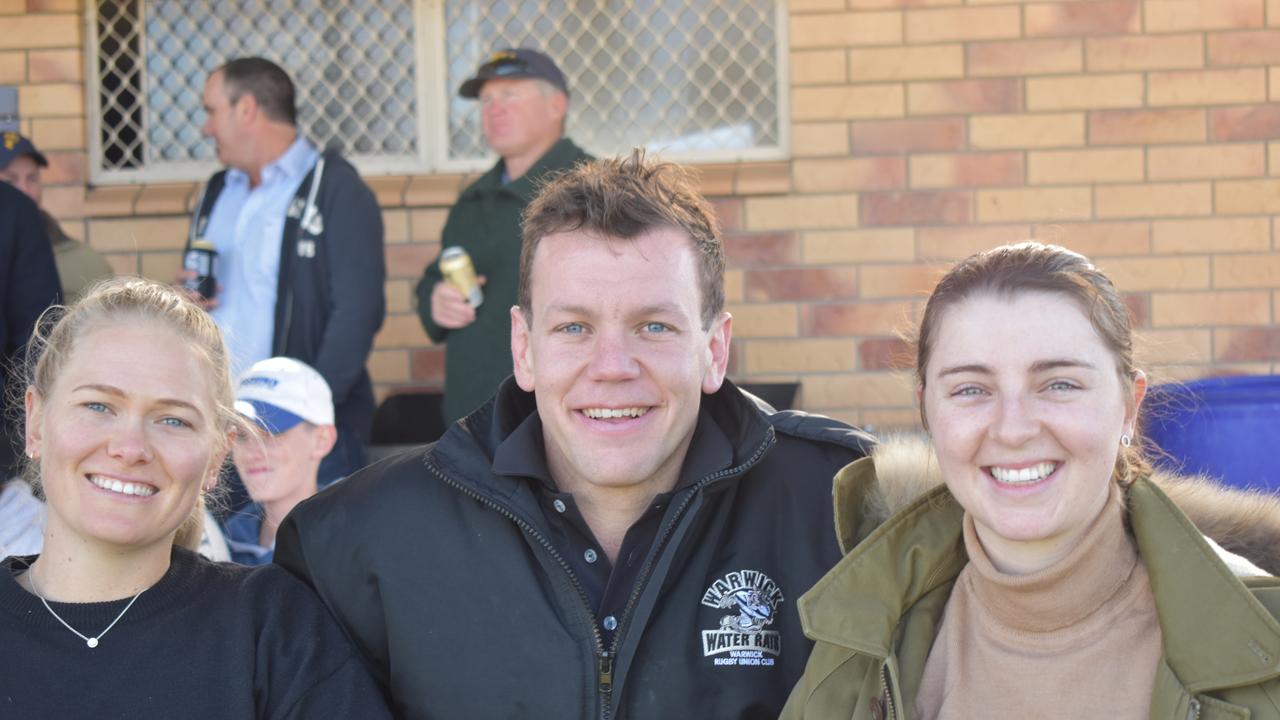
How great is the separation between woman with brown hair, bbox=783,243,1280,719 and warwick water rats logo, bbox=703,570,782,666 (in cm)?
21

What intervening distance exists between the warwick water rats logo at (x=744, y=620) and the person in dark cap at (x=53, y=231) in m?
3.35

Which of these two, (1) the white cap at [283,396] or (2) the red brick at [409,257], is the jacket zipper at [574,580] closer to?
(1) the white cap at [283,396]

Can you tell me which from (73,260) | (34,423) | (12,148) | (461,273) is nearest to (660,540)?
(34,423)

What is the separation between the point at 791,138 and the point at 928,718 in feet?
11.4

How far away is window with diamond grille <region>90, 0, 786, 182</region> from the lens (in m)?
5.73

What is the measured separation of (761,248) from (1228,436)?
2.24 meters

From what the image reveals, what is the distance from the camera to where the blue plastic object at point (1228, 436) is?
12.0 ft

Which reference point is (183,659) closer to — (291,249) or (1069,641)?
(1069,641)

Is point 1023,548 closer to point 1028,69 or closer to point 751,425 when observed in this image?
point 751,425

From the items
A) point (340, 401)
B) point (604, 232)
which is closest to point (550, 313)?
point (604, 232)

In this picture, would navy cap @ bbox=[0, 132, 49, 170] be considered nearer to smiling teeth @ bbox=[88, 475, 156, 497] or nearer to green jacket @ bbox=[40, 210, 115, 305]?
green jacket @ bbox=[40, 210, 115, 305]

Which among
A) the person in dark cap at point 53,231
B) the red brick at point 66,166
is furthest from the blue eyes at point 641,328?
the red brick at point 66,166

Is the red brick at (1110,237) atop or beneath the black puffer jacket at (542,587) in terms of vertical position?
atop

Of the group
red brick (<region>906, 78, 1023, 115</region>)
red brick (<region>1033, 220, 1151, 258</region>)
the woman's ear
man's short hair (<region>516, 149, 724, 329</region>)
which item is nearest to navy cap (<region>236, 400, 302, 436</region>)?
man's short hair (<region>516, 149, 724, 329</region>)
